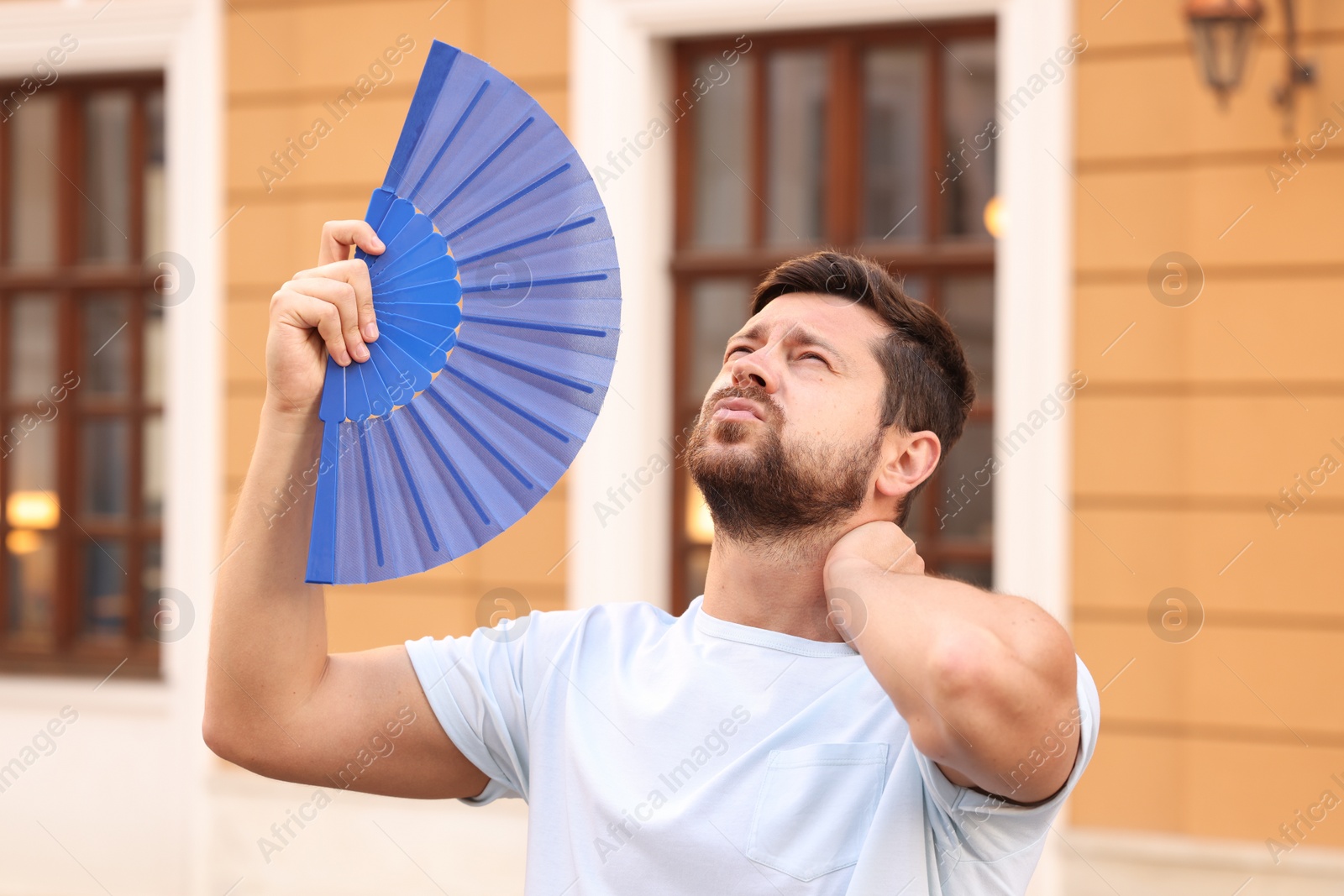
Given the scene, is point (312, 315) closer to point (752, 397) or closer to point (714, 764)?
point (752, 397)

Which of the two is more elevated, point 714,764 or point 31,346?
point 31,346

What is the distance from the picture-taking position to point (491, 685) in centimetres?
167

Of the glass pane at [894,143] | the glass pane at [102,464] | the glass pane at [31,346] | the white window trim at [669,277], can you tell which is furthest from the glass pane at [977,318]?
the glass pane at [31,346]

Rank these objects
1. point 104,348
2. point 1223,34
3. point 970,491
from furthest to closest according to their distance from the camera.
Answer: point 104,348 < point 970,491 < point 1223,34

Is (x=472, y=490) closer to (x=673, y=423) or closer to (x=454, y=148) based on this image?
(x=454, y=148)

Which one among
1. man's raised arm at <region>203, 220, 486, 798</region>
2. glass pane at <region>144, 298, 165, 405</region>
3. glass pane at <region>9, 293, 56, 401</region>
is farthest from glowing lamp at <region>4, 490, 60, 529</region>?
man's raised arm at <region>203, 220, 486, 798</region>

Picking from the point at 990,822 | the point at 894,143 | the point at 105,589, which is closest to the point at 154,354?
the point at 105,589

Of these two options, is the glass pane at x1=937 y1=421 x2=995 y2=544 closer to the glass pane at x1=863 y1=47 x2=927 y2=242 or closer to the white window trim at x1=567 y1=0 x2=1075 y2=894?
the white window trim at x1=567 y1=0 x2=1075 y2=894

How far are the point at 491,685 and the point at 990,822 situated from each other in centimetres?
67

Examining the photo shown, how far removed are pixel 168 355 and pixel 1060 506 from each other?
10.9 ft

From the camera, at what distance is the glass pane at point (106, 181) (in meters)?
5.17

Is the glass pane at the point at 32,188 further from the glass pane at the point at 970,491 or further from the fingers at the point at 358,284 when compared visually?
the fingers at the point at 358,284

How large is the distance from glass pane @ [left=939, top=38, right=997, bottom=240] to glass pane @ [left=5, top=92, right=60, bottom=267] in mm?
3625

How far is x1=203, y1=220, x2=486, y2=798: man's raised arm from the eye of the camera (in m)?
1.48
